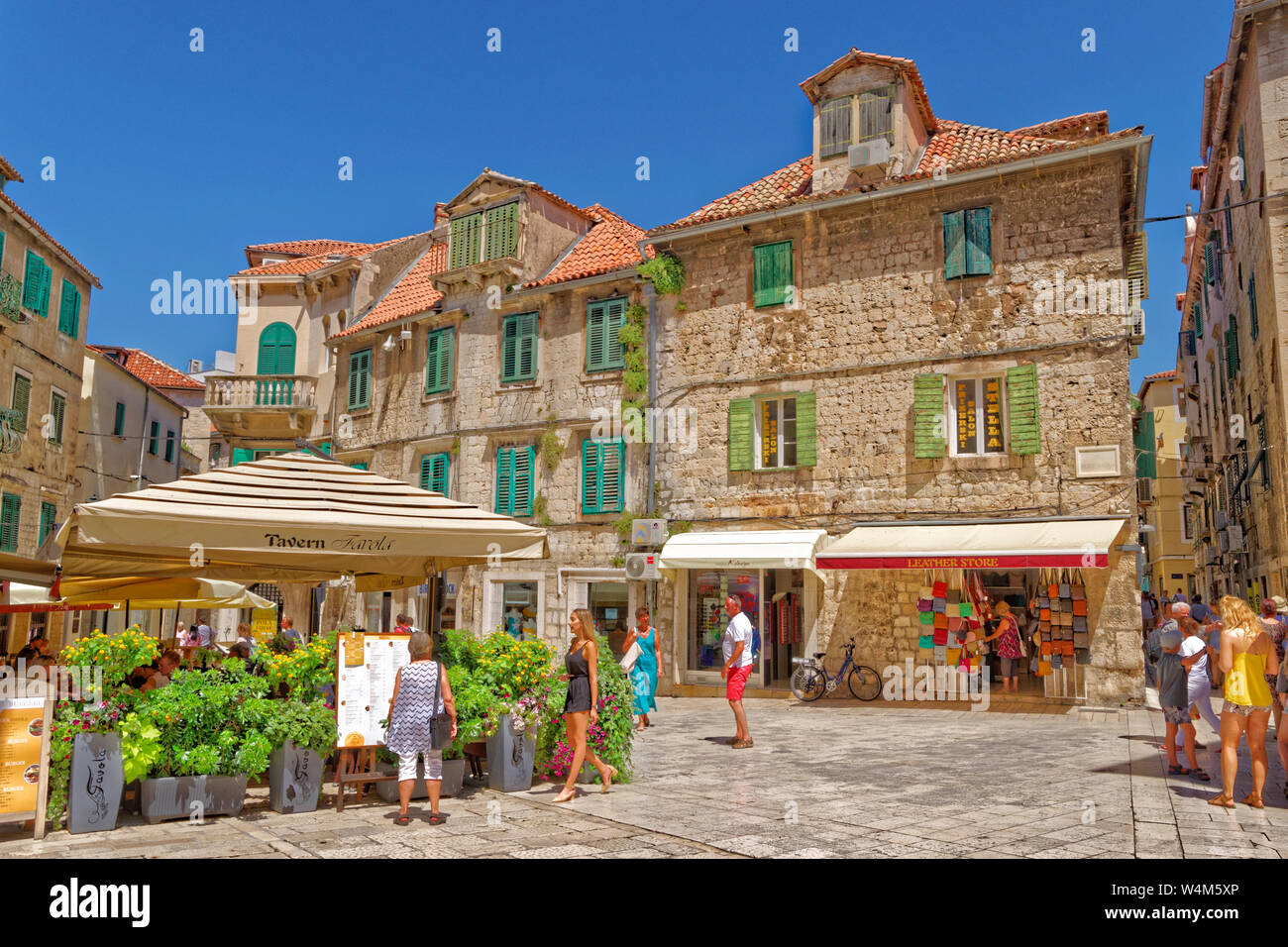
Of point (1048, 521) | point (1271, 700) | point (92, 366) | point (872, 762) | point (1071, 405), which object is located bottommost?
point (872, 762)

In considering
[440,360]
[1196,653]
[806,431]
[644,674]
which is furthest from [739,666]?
[440,360]

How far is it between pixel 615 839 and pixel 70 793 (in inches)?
148

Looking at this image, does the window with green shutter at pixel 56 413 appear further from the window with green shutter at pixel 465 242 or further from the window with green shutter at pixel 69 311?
the window with green shutter at pixel 465 242

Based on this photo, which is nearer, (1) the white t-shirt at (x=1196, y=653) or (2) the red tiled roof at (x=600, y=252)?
(1) the white t-shirt at (x=1196, y=653)

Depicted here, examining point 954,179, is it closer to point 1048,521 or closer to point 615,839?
point 1048,521

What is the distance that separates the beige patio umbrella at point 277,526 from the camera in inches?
282

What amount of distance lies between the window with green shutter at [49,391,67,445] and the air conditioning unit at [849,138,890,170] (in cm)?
2017

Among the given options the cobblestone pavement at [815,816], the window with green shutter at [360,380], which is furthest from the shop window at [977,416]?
the window with green shutter at [360,380]

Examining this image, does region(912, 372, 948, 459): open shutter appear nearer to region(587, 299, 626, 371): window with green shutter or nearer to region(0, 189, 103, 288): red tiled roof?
region(587, 299, 626, 371): window with green shutter

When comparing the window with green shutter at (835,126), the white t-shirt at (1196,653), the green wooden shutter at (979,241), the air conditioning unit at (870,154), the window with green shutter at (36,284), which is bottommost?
the white t-shirt at (1196,653)

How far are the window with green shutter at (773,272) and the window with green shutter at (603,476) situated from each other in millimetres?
4351

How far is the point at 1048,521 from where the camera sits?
16594 millimetres
